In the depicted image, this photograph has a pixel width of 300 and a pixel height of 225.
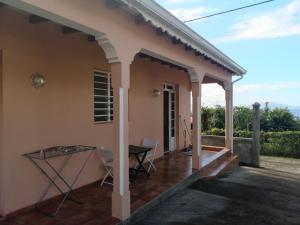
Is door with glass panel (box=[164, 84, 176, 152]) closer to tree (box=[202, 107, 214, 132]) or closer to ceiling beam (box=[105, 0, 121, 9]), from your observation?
tree (box=[202, 107, 214, 132])

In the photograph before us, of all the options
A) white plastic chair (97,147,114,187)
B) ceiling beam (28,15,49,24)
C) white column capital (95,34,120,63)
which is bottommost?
white plastic chair (97,147,114,187)

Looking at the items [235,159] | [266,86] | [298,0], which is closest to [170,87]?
[235,159]

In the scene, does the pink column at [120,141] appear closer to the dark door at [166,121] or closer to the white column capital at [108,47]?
the white column capital at [108,47]

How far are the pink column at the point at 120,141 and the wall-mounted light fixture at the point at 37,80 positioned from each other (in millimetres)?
1257

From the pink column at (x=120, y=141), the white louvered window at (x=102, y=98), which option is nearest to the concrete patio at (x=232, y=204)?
the pink column at (x=120, y=141)

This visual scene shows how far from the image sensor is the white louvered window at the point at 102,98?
242 inches

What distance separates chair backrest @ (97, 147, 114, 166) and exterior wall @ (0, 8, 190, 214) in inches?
8.5

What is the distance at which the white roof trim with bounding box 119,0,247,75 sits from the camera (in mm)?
3949

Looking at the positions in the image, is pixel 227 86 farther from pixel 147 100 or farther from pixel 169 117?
pixel 147 100

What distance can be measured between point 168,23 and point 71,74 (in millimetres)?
2047

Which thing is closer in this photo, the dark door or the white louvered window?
the white louvered window

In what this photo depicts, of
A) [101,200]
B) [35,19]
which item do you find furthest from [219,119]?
[35,19]

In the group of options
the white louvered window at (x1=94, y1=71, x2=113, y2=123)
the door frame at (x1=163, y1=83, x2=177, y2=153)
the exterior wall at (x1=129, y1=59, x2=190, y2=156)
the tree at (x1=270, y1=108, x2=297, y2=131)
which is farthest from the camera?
the tree at (x1=270, y1=108, x2=297, y2=131)

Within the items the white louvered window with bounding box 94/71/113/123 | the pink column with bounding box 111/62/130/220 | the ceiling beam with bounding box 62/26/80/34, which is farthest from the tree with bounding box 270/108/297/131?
the ceiling beam with bounding box 62/26/80/34
